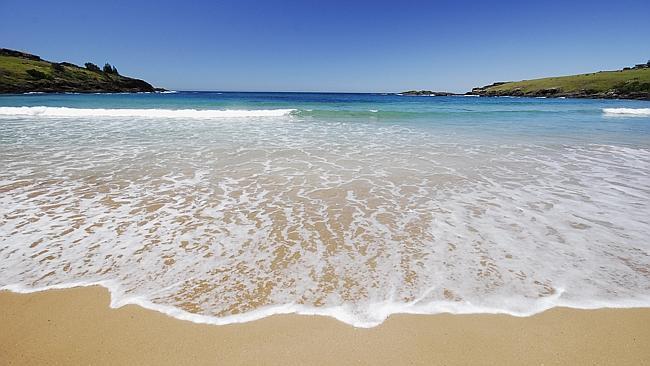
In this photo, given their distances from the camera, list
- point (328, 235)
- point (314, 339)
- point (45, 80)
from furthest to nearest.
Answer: point (45, 80) < point (328, 235) < point (314, 339)

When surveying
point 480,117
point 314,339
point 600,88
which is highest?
point 600,88

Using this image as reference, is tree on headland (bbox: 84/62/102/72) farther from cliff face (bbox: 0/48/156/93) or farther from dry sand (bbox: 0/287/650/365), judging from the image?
dry sand (bbox: 0/287/650/365)

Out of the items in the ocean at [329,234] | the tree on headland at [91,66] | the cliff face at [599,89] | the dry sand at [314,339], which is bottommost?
the dry sand at [314,339]

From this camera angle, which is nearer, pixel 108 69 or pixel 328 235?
pixel 328 235

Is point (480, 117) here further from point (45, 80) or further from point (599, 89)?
point (45, 80)

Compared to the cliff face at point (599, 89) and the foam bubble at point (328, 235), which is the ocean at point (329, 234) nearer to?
the foam bubble at point (328, 235)

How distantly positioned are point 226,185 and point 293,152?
4.34 m

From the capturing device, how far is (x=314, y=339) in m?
2.80

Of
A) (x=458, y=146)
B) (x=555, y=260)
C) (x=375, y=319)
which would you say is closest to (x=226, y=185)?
(x=375, y=319)

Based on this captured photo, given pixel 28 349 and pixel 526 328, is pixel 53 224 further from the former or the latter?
pixel 526 328

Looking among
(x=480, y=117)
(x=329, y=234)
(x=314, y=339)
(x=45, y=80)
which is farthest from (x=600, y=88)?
(x=45, y=80)

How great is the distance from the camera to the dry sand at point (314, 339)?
2.60 meters

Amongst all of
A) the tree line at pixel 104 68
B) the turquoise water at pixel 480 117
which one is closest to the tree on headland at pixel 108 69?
the tree line at pixel 104 68

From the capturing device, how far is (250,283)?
3.52 metres
